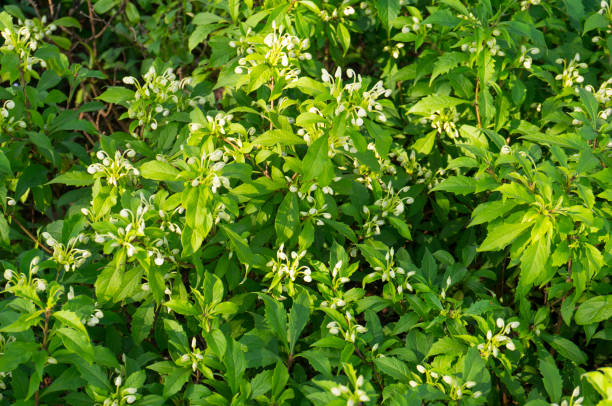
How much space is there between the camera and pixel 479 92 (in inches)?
117

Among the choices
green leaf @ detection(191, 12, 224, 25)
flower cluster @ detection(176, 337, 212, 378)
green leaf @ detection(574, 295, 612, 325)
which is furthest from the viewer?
green leaf @ detection(191, 12, 224, 25)

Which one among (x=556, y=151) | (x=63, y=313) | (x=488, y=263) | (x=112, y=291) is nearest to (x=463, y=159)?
(x=556, y=151)

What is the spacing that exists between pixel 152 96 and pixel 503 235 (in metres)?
1.68

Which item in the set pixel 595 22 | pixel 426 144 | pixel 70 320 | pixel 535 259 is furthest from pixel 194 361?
pixel 595 22

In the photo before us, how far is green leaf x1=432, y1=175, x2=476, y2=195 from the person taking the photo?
2.52 meters

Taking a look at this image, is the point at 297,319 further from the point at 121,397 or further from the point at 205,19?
the point at 205,19

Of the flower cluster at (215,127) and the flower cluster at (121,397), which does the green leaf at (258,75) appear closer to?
the flower cluster at (215,127)

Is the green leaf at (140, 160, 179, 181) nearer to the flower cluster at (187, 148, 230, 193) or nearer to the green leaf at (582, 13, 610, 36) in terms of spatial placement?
the flower cluster at (187, 148, 230, 193)

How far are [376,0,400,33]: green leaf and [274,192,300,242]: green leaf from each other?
123 cm

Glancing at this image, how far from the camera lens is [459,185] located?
254 cm

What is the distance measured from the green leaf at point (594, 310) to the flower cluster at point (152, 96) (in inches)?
81.1

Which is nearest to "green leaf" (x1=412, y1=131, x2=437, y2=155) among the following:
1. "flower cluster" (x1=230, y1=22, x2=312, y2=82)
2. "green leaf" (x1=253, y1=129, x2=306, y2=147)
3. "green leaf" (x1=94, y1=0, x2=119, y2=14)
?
"flower cluster" (x1=230, y1=22, x2=312, y2=82)

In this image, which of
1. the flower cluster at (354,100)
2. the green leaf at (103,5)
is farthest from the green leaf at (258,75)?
the green leaf at (103,5)

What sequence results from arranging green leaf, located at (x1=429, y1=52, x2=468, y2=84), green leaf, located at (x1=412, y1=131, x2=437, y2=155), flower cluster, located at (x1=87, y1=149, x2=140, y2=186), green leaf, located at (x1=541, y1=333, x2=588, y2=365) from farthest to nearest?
green leaf, located at (x1=412, y1=131, x2=437, y2=155)
green leaf, located at (x1=429, y1=52, x2=468, y2=84)
green leaf, located at (x1=541, y1=333, x2=588, y2=365)
flower cluster, located at (x1=87, y1=149, x2=140, y2=186)
